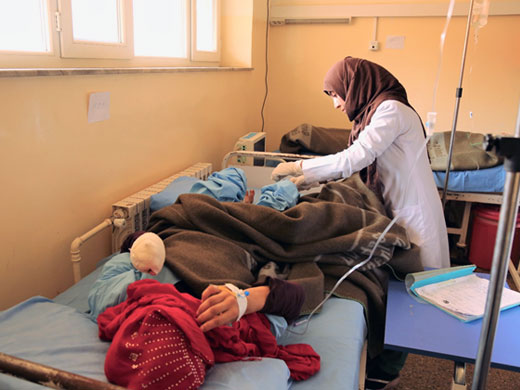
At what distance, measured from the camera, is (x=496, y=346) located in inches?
43.6

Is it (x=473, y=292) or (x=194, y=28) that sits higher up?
(x=194, y=28)

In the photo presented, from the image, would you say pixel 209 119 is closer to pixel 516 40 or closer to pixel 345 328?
pixel 345 328

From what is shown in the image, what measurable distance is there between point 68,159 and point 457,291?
1375 millimetres

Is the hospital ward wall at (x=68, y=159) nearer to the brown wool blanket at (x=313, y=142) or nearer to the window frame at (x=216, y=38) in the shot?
the window frame at (x=216, y=38)

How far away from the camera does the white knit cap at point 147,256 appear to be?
44.1 inches

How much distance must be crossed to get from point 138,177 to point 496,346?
153 cm

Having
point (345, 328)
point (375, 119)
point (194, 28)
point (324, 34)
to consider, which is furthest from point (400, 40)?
point (345, 328)

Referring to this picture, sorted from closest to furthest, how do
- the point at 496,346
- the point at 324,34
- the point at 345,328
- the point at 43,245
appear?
the point at 496,346, the point at 345,328, the point at 43,245, the point at 324,34

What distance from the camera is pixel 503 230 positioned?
642mm

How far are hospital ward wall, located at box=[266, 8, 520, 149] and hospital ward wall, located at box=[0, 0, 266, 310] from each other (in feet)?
6.04

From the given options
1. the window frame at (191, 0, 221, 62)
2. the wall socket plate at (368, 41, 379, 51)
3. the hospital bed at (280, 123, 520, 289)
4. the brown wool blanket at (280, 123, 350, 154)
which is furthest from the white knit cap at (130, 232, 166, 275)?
the wall socket plate at (368, 41, 379, 51)

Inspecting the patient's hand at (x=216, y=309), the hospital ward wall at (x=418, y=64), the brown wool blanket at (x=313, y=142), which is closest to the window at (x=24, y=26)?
the patient's hand at (x=216, y=309)

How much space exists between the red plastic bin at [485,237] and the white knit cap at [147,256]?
2.54 meters

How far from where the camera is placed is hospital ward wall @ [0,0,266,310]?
4.31 feet
